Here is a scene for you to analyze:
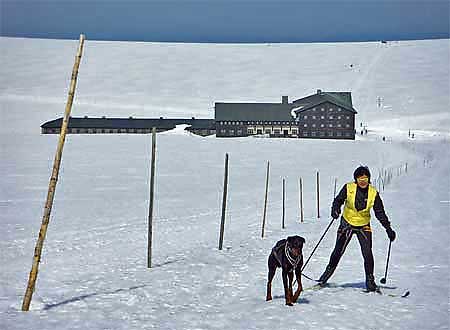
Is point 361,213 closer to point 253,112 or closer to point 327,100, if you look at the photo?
point 327,100

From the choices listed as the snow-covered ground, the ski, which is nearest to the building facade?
the snow-covered ground

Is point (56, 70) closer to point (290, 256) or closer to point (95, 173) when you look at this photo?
point (95, 173)

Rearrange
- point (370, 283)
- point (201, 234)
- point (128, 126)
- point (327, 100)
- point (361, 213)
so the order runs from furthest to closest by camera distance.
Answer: point (128, 126)
point (327, 100)
point (201, 234)
point (370, 283)
point (361, 213)

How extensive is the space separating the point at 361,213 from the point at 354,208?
0.13 metres

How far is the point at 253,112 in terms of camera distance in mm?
85438

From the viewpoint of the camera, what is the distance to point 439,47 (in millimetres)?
144375

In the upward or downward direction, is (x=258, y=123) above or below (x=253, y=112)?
below

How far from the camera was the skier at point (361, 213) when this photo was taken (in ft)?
29.6

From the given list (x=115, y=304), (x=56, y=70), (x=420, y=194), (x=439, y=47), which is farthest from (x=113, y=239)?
(x=439, y=47)

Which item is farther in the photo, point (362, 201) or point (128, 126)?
point (128, 126)

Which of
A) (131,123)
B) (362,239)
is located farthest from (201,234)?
(131,123)

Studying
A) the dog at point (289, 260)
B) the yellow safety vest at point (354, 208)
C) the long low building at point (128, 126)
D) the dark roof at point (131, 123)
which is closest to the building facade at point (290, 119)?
the long low building at point (128, 126)

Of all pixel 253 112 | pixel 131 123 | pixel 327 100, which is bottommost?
pixel 131 123

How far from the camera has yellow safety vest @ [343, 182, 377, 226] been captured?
29.8ft
